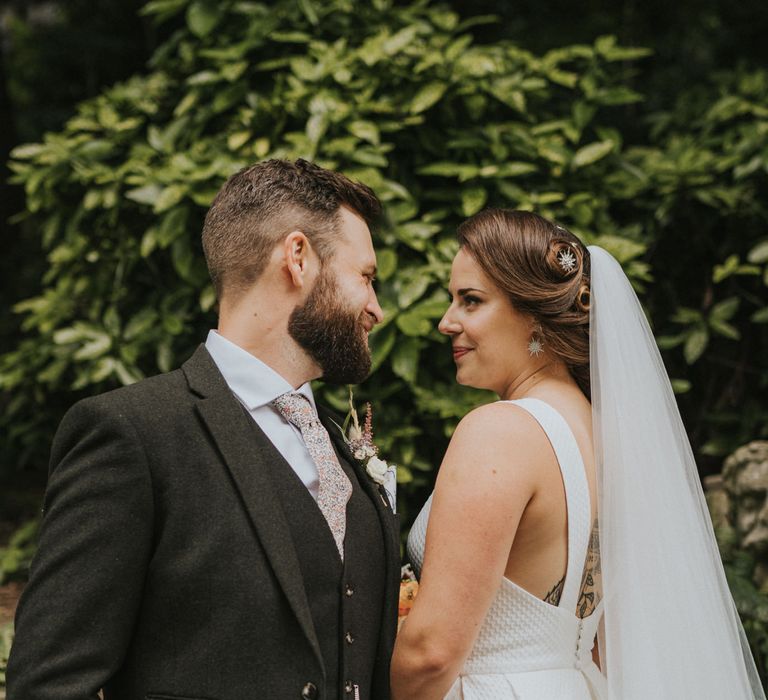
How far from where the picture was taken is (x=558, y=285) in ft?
7.97

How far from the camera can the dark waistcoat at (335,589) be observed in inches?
71.8

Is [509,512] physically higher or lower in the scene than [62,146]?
lower

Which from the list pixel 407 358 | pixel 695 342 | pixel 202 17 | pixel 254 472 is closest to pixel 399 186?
pixel 407 358

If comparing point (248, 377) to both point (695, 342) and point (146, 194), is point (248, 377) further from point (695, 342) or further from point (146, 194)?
point (695, 342)

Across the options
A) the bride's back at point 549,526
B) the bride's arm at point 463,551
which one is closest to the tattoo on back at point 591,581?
the bride's back at point 549,526

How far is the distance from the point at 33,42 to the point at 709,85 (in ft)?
21.5

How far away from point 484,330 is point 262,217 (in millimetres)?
754

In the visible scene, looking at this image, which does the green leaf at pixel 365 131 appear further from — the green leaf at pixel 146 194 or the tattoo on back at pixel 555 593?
the tattoo on back at pixel 555 593

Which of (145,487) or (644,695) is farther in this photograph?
(644,695)

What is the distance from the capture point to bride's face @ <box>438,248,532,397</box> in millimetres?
2467

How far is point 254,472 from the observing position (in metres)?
1.80

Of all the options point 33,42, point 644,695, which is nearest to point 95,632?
point 644,695

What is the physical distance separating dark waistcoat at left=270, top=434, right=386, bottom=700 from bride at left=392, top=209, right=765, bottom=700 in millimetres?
238

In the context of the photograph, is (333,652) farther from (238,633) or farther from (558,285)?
(558,285)
